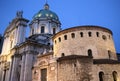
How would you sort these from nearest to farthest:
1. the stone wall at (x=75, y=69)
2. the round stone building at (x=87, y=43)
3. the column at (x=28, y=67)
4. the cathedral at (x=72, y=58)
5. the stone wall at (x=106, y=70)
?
1. the stone wall at (x=75, y=69)
2. the stone wall at (x=106, y=70)
3. the cathedral at (x=72, y=58)
4. the round stone building at (x=87, y=43)
5. the column at (x=28, y=67)

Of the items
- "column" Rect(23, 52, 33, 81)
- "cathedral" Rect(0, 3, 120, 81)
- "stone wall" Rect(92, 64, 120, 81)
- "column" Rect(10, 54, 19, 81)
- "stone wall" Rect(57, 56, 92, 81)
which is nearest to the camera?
"stone wall" Rect(57, 56, 92, 81)

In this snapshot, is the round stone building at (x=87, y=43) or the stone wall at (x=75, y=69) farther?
the round stone building at (x=87, y=43)

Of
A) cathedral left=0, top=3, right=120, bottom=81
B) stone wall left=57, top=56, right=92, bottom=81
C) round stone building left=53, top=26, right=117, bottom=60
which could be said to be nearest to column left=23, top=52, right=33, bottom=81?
cathedral left=0, top=3, right=120, bottom=81

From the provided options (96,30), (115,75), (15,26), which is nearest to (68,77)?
(115,75)

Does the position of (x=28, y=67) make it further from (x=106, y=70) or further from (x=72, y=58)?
(x=106, y=70)

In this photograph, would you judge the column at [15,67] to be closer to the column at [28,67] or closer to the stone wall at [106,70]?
the column at [28,67]

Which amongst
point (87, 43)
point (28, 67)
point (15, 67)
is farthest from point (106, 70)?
point (15, 67)

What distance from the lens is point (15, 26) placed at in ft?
149

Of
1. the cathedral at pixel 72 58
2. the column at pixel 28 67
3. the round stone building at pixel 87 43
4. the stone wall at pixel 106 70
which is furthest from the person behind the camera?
the column at pixel 28 67

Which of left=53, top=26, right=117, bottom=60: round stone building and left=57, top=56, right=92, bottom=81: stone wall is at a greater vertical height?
left=53, top=26, right=117, bottom=60: round stone building

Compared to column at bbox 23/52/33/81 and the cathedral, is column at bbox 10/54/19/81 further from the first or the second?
column at bbox 23/52/33/81

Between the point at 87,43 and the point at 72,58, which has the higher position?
the point at 87,43

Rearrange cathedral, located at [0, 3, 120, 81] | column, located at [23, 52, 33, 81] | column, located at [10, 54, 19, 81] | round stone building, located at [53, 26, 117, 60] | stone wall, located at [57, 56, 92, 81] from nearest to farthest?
stone wall, located at [57, 56, 92, 81], cathedral, located at [0, 3, 120, 81], round stone building, located at [53, 26, 117, 60], column, located at [23, 52, 33, 81], column, located at [10, 54, 19, 81]

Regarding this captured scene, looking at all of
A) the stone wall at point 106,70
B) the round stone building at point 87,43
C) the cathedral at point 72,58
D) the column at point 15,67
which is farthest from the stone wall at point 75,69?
the column at point 15,67
